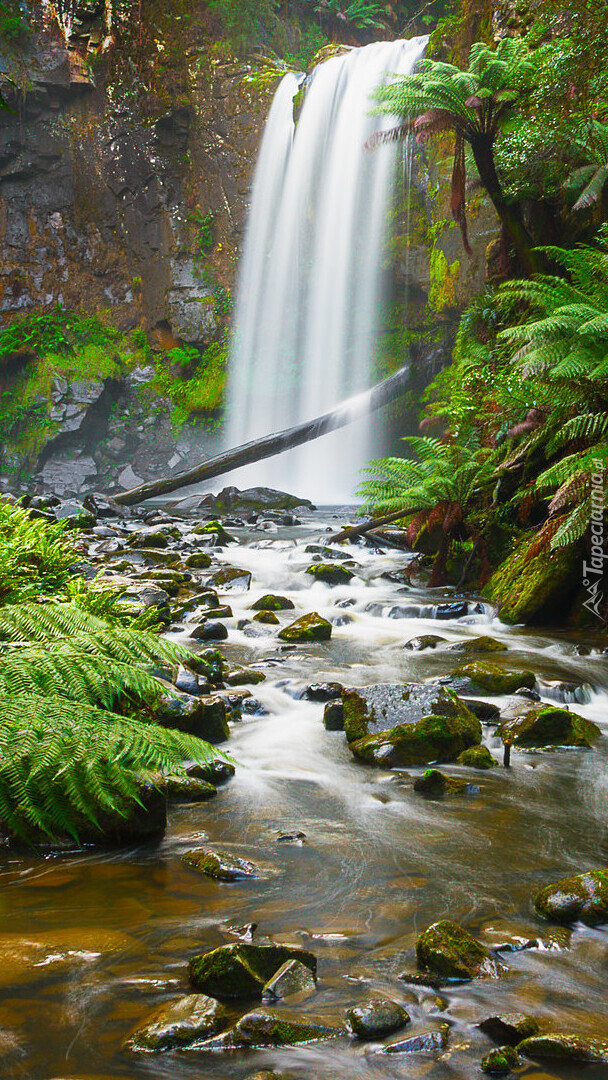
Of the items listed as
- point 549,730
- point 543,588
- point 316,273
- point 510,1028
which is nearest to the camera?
point 510,1028

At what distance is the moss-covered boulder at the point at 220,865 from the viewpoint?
2439 mm

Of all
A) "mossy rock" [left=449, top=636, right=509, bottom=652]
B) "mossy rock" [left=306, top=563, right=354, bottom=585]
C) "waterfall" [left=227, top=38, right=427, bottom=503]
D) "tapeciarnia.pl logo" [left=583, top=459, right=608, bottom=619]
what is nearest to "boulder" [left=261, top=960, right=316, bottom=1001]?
"mossy rock" [left=449, top=636, right=509, bottom=652]

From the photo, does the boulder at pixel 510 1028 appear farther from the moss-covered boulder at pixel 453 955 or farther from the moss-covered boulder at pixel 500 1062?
the moss-covered boulder at pixel 453 955

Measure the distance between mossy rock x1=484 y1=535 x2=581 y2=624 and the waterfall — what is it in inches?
460

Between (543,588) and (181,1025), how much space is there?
17.0 ft

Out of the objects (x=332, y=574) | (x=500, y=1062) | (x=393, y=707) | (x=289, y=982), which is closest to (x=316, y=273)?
(x=332, y=574)

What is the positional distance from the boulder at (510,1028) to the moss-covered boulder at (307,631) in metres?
4.20

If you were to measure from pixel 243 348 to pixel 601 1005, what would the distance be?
20.9 metres

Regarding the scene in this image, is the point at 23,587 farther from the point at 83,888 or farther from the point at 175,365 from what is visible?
the point at 175,365

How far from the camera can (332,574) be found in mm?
7879

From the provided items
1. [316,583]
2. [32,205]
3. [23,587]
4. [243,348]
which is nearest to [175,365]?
[243,348]

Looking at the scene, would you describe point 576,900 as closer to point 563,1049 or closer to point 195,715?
point 563,1049

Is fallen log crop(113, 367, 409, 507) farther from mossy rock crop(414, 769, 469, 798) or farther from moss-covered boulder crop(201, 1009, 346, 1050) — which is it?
moss-covered boulder crop(201, 1009, 346, 1050)

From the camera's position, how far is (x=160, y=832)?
8.93 feet
